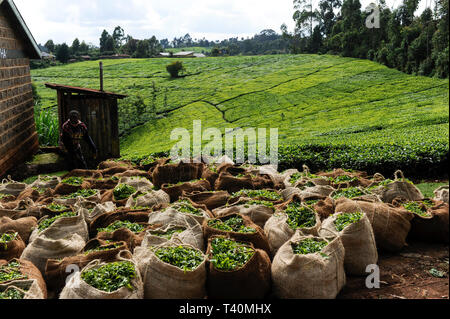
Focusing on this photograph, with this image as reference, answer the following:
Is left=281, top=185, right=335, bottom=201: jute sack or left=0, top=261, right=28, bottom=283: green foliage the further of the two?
left=281, top=185, right=335, bottom=201: jute sack

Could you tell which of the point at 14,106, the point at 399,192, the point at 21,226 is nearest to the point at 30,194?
the point at 21,226

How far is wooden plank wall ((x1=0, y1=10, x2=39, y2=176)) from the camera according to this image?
10766mm

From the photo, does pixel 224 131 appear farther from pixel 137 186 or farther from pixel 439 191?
pixel 439 191

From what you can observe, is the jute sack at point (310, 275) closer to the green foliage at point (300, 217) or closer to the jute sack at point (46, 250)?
the green foliage at point (300, 217)

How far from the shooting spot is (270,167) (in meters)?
9.00

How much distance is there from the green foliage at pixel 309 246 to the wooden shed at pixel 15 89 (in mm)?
8738

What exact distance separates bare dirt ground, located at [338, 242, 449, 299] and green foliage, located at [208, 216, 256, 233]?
1.28 meters

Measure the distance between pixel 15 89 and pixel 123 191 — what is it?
676 cm

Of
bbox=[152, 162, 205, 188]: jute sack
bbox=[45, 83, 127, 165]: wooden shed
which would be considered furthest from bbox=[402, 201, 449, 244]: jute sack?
bbox=[45, 83, 127, 165]: wooden shed

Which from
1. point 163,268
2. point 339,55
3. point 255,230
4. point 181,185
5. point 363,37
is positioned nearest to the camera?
point 163,268

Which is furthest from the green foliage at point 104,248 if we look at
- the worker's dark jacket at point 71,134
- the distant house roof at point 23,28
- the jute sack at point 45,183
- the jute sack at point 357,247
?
the distant house roof at point 23,28

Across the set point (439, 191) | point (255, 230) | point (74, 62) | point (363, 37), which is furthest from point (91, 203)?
point (74, 62)

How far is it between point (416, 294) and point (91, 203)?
466 cm

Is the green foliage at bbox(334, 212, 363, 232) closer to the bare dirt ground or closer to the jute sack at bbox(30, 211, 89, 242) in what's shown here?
the bare dirt ground
